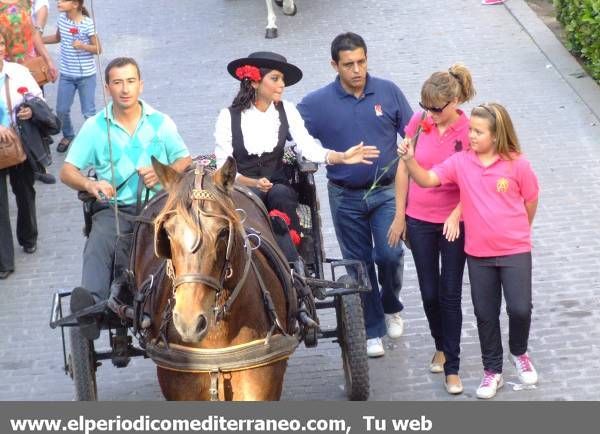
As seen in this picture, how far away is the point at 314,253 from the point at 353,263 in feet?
0.90

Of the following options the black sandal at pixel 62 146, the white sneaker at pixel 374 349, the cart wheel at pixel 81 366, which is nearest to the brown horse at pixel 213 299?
the cart wheel at pixel 81 366

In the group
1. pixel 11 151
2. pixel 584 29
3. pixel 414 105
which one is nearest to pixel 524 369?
pixel 11 151

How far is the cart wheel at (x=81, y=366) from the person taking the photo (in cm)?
726

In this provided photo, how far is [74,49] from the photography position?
41.0 feet

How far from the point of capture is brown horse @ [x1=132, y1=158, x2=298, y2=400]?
209 inches

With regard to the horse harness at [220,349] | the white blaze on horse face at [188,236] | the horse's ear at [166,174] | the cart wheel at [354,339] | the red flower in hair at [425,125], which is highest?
the horse's ear at [166,174]

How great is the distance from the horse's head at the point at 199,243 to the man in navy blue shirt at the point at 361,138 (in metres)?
2.53

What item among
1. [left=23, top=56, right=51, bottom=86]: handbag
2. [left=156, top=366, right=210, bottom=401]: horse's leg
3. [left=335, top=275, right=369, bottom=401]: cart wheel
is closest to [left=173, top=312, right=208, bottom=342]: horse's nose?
[left=156, top=366, right=210, bottom=401]: horse's leg

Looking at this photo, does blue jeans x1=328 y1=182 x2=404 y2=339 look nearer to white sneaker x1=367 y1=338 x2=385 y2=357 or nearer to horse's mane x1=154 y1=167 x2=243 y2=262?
white sneaker x1=367 y1=338 x2=385 y2=357

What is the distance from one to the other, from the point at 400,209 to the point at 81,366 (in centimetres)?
212

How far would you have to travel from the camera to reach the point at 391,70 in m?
14.6

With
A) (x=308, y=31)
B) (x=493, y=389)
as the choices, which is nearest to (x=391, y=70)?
(x=308, y=31)

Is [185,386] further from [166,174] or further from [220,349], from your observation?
[166,174]

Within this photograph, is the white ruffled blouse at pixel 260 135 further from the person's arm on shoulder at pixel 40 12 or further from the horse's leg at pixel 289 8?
the horse's leg at pixel 289 8
